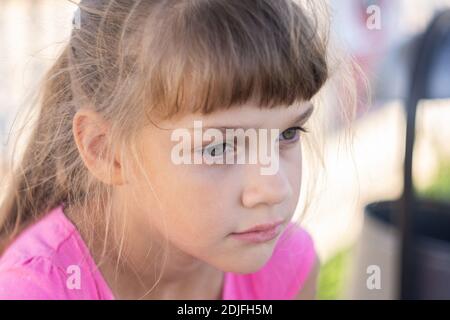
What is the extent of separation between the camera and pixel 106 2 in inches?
35.8

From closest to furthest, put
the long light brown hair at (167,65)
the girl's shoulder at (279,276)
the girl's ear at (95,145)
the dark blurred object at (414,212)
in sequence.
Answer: the long light brown hair at (167,65) < the girl's ear at (95,145) < the girl's shoulder at (279,276) < the dark blurred object at (414,212)

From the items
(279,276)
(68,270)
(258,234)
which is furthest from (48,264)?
(279,276)

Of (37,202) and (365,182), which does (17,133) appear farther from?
(365,182)

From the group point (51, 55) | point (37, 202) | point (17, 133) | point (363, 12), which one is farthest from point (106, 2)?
point (363, 12)

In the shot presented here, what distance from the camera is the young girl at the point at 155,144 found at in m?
0.83

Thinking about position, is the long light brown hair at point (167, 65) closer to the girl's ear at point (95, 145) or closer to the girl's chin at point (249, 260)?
the girl's ear at point (95, 145)

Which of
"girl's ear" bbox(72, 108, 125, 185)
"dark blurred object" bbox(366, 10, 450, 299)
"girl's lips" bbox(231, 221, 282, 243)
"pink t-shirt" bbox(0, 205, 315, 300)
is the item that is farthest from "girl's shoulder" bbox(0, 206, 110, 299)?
"dark blurred object" bbox(366, 10, 450, 299)

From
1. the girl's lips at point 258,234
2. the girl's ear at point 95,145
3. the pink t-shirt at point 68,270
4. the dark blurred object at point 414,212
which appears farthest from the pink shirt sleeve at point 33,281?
the dark blurred object at point 414,212

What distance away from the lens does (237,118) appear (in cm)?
83

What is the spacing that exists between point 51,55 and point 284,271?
49cm

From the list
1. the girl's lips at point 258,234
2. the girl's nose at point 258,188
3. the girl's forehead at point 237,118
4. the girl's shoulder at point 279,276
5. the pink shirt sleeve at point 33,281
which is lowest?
the girl's shoulder at point 279,276

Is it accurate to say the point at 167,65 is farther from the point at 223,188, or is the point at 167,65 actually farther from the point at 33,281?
the point at 33,281

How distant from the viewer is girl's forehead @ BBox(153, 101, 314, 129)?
83 cm

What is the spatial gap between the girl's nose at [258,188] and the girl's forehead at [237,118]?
0.17 feet
